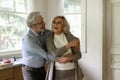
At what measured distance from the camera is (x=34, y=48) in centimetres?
221

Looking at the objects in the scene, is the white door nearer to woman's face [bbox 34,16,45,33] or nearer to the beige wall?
the beige wall

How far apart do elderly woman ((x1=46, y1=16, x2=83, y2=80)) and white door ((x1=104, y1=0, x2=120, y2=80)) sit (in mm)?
2128

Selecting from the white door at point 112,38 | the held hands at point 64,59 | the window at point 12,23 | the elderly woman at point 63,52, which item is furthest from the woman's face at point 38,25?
the white door at point 112,38

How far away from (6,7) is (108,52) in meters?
2.09

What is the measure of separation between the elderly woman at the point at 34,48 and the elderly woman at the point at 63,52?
121 millimetres

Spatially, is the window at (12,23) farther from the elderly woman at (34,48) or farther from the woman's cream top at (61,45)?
the woman's cream top at (61,45)

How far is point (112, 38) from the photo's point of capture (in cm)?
419

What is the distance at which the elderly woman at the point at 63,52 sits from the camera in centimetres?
212

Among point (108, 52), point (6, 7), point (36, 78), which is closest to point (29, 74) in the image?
point (36, 78)

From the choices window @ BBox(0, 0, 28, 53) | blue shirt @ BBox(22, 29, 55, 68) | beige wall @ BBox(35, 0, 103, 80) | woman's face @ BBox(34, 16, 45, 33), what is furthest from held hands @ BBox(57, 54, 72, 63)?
beige wall @ BBox(35, 0, 103, 80)

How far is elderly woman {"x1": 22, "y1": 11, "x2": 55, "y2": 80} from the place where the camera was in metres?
2.24

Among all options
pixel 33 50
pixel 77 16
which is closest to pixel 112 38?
pixel 77 16

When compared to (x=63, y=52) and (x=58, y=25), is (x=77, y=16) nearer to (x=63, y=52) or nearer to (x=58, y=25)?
(x=58, y=25)

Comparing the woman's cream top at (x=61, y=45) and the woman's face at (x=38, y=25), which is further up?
the woman's face at (x=38, y=25)
